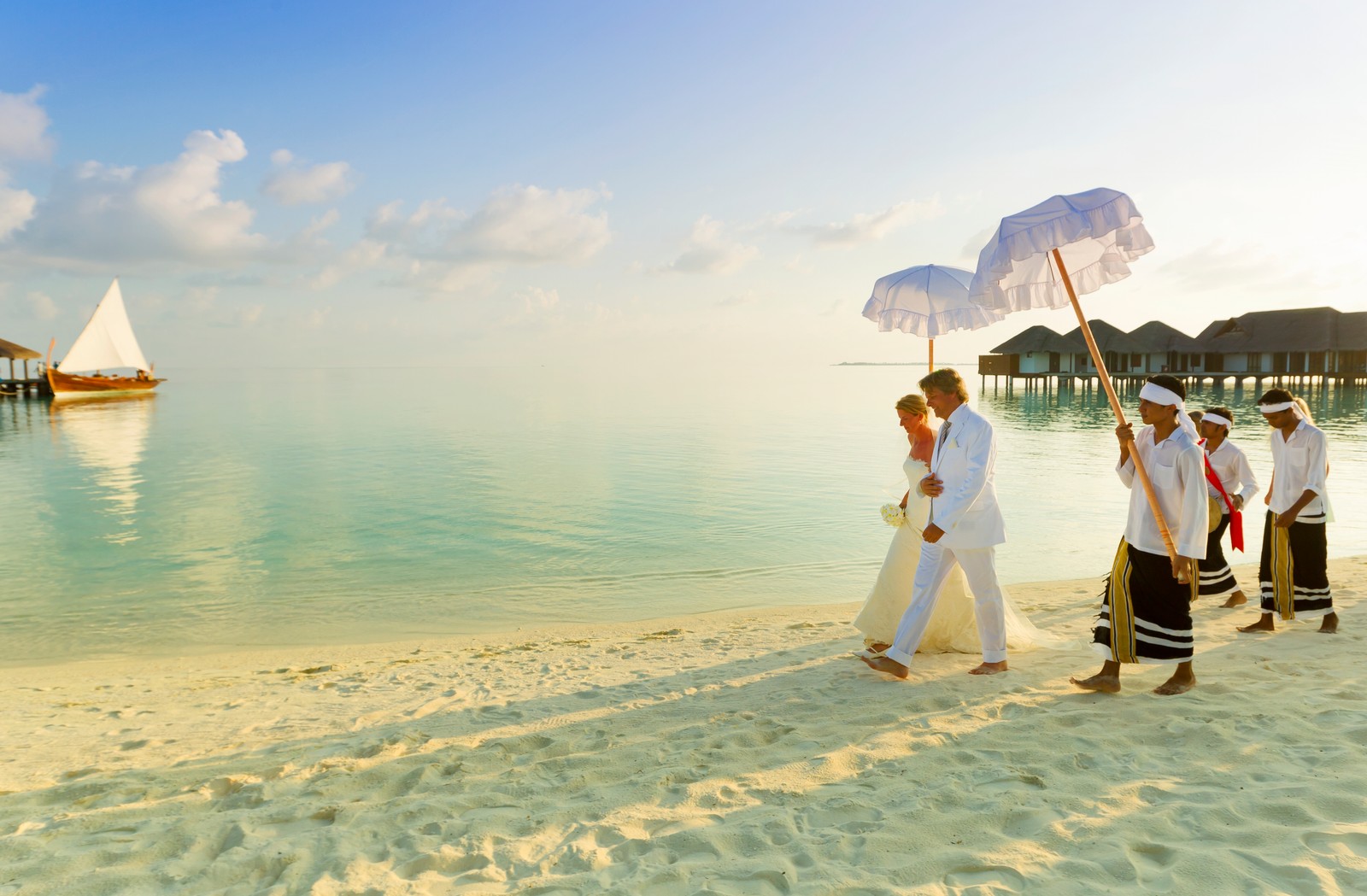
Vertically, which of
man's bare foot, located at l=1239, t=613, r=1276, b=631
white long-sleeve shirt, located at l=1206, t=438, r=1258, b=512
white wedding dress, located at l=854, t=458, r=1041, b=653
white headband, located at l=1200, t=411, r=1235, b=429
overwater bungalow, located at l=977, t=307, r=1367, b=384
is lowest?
man's bare foot, located at l=1239, t=613, r=1276, b=631

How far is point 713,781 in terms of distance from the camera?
3.65 meters

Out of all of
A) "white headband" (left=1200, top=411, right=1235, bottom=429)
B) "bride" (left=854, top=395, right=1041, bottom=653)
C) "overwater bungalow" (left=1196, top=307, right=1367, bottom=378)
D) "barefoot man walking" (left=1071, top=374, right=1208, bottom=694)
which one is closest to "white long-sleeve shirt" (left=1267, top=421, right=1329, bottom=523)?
"white headband" (left=1200, top=411, right=1235, bottom=429)

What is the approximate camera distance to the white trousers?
4906 mm

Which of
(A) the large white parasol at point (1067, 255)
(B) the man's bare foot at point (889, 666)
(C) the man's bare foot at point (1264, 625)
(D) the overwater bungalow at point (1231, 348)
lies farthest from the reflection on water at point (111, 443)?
(D) the overwater bungalow at point (1231, 348)

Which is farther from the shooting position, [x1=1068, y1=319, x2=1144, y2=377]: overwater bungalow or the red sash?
[x1=1068, y1=319, x2=1144, y2=377]: overwater bungalow

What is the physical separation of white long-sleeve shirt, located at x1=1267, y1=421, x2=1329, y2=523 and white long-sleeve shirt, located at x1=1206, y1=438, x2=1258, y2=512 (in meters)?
0.67

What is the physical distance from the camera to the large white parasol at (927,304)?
654 cm

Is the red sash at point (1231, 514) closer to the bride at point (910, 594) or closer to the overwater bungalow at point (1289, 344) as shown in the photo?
the bride at point (910, 594)

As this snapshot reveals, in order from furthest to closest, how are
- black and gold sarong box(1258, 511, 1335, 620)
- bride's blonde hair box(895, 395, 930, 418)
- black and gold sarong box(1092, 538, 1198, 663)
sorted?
black and gold sarong box(1258, 511, 1335, 620) → bride's blonde hair box(895, 395, 930, 418) → black and gold sarong box(1092, 538, 1198, 663)

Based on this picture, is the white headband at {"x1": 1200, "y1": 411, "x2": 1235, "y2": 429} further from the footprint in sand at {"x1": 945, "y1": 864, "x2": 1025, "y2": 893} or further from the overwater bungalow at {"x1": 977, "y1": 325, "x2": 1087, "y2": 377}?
the overwater bungalow at {"x1": 977, "y1": 325, "x2": 1087, "y2": 377}

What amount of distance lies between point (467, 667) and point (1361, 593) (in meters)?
7.95

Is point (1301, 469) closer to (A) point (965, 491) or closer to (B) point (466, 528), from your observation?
(A) point (965, 491)

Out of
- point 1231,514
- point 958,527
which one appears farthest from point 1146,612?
point 1231,514

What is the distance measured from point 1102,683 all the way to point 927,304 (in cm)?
329
